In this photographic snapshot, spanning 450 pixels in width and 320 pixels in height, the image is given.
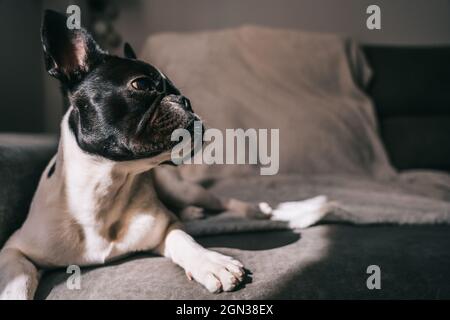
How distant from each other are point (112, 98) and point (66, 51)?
0.41 ft

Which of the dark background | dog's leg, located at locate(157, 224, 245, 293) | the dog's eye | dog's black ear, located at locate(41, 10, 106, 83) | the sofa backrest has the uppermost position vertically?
dog's black ear, located at locate(41, 10, 106, 83)

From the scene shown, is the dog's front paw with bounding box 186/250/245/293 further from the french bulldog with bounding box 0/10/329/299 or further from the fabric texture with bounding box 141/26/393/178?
the fabric texture with bounding box 141/26/393/178

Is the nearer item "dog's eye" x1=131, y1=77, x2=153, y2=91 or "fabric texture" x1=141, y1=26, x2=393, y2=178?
"dog's eye" x1=131, y1=77, x2=153, y2=91

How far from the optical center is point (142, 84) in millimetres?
739

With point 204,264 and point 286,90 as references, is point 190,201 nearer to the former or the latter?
point 204,264

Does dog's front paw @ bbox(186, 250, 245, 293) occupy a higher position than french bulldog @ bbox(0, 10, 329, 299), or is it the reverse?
french bulldog @ bbox(0, 10, 329, 299)

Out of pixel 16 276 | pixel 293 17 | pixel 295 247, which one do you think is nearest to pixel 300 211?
pixel 295 247

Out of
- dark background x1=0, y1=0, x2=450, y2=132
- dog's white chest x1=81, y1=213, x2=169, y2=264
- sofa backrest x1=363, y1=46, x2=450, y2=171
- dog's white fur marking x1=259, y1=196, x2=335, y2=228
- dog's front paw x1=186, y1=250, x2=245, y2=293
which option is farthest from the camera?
dark background x1=0, y1=0, x2=450, y2=132

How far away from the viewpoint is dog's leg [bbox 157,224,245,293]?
2.40 ft

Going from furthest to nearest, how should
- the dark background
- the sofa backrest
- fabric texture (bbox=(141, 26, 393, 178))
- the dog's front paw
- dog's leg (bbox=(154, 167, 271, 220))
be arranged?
the dark background, the sofa backrest, fabric texture (bbox=(141, 26, 393, 178)), dog's leg (bbox=(154, 167, 271, 220)), the dog's front paw

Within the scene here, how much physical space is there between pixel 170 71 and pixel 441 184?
1.15 m

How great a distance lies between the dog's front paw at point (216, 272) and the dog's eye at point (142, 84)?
327 millimetres

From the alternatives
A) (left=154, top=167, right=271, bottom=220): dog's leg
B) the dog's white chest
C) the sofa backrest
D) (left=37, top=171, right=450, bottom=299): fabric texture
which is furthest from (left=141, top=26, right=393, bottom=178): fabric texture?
the dog's white chest

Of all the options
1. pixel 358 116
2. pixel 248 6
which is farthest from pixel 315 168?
pixel 248 6
